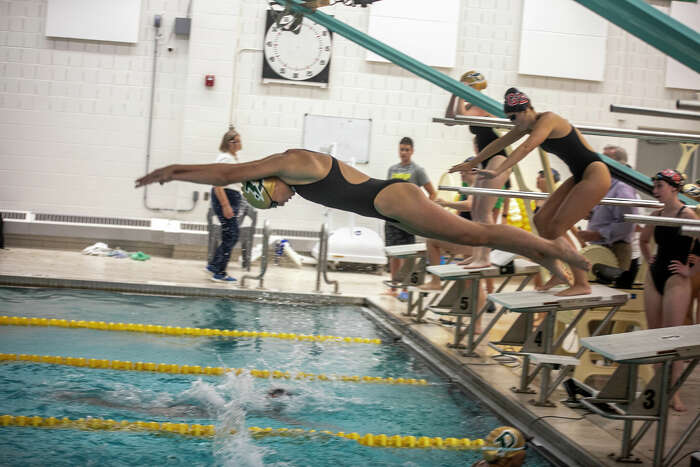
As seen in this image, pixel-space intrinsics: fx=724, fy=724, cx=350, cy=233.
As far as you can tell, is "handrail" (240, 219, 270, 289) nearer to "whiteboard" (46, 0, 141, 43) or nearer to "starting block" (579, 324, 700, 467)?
"whiteboard" (46, 0, 141, 43)

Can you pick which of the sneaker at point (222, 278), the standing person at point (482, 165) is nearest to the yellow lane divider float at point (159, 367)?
the standing person at point (482, 165)

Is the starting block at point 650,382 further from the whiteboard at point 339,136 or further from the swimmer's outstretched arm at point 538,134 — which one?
the whiteboard at point 339,136

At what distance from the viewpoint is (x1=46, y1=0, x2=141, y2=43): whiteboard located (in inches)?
429

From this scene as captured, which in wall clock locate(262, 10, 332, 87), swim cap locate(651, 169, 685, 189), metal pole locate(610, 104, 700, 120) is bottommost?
swim cap locate(651, 169, 685, 189)

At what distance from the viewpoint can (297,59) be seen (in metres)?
11.2

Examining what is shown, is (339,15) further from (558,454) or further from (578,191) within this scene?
(558,454)

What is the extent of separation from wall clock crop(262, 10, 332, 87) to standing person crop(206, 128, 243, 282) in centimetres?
307

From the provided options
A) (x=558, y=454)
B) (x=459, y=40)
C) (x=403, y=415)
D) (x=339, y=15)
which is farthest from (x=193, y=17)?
(x=558, y=454)

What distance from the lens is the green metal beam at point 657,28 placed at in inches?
94.5

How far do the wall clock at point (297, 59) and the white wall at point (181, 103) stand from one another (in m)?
0.13

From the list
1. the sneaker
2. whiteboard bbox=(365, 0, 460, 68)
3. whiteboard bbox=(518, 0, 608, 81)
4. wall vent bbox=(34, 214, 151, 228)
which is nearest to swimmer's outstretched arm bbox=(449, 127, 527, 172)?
the sneaker

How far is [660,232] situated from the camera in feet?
14.6

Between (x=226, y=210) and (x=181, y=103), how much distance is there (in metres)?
3.73

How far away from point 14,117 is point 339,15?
17.1ft
